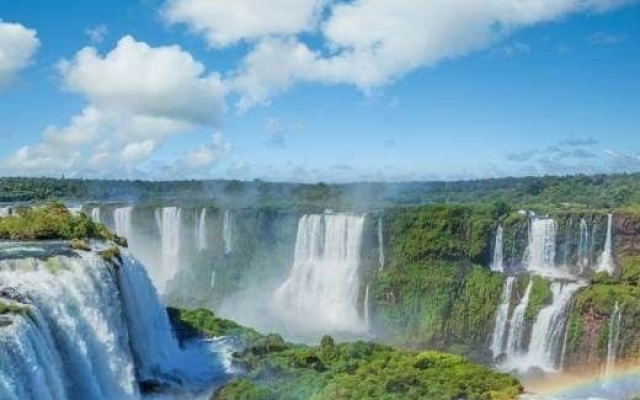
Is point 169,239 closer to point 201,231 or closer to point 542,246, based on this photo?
point 201,231

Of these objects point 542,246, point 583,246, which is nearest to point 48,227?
point 542,246

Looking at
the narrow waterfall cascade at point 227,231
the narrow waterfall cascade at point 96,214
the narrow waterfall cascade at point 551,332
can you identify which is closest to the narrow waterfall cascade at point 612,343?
the narrow waterfall cascade at point 551,332

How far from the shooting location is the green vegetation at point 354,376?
22547 millimetres

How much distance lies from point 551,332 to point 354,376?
47.6 feet

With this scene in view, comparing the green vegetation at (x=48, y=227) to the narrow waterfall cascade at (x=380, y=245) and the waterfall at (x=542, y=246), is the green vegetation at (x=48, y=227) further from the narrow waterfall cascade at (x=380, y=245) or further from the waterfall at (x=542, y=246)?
the waterfall at (x=542, y=246)

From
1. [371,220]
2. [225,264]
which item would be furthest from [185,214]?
[371,220]

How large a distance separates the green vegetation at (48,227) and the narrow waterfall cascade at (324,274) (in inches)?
737

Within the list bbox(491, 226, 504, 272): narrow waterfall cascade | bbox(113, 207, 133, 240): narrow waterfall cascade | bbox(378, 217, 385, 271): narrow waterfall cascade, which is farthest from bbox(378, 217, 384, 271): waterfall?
bbox(113, 207, 133, 240): narrow waterfall cascade

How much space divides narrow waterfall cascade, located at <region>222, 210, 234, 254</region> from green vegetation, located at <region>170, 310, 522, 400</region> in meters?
20.9

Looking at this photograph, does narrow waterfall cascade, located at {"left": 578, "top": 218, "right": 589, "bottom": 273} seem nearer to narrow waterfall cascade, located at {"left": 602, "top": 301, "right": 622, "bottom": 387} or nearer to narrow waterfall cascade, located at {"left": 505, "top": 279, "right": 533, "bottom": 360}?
narrow waterfall cascade, located at {"left": 505, "top": 279, "right": 533, "bottom": 360}

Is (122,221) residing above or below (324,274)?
above

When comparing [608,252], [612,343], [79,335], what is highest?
[608,252]

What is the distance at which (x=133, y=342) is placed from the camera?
2327 centimetres

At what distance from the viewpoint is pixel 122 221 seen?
163 ft
